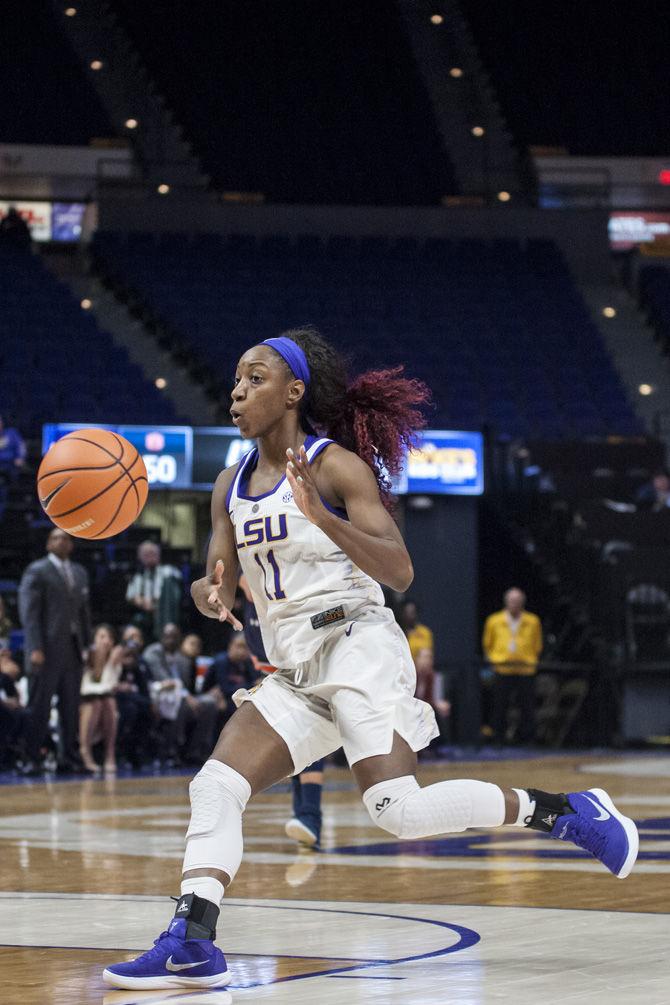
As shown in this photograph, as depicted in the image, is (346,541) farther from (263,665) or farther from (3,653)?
(3,653)

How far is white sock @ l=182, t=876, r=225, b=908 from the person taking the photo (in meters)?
4.26

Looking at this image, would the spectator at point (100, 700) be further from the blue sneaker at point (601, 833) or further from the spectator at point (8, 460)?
the blue sneaker at point (601, 833)

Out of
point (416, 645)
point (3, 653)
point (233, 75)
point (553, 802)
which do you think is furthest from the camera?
point (233, 75)

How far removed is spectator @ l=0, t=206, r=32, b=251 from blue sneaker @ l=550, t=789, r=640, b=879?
2344cm

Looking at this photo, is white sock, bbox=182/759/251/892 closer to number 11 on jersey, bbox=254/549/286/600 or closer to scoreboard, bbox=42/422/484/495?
number 11 on jersey, bbox=254/549/286/600

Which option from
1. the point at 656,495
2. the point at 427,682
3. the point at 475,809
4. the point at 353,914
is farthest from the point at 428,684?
the point at 475,809

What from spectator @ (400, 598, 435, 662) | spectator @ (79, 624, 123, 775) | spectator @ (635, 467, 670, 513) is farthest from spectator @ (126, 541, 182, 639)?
spectator @ (635, 467, 670, 513)

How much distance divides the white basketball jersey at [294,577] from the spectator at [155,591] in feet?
42.2

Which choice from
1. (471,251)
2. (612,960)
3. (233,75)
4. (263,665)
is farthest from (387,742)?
(233,75)

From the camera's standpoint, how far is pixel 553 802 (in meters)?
4.76

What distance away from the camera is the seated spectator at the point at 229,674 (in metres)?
15.7

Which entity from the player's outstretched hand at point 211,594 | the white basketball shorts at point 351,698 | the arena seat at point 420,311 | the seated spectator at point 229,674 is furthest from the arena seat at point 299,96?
the white basketball shorts at point 351,698

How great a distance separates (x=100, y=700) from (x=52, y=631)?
99 centimetres

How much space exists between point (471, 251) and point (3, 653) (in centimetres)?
1625
